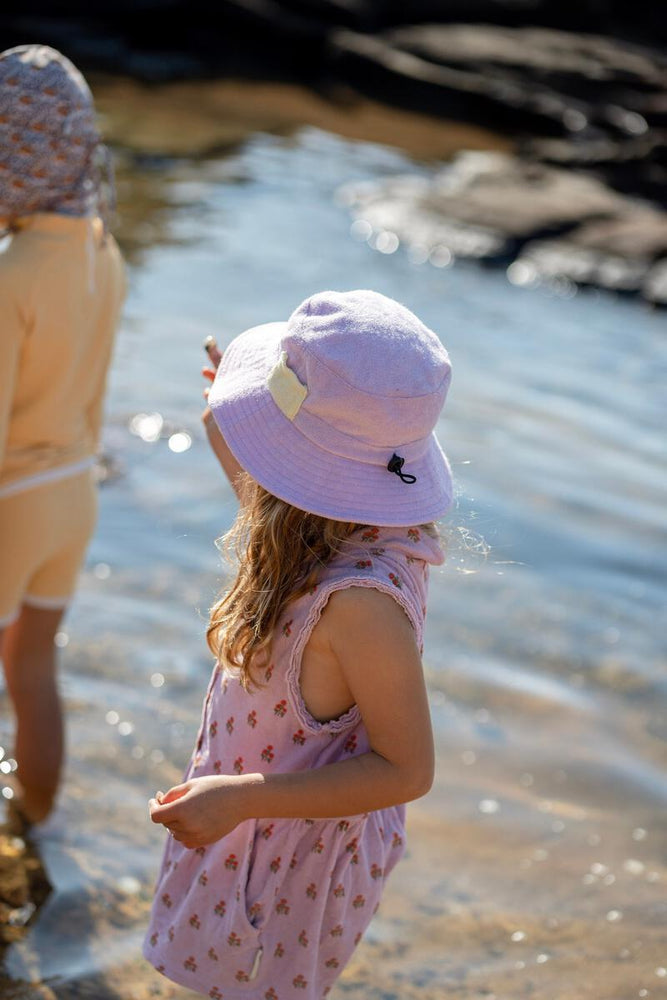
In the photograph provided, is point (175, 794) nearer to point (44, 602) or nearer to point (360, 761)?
point (360, 761)

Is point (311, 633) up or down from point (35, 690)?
up

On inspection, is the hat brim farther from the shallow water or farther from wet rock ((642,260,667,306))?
wet rock ((642,260,667,306))

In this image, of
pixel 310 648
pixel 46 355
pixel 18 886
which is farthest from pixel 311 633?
pixel 18 886

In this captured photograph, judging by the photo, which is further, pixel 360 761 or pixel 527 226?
pixel 527 226

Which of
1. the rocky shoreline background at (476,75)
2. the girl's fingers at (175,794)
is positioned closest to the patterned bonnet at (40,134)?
the girl's fingers at (175,794)

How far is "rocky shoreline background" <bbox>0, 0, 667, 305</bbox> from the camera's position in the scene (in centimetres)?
1080

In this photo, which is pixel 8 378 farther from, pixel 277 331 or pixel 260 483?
pixel 260 483

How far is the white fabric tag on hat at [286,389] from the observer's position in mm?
1873

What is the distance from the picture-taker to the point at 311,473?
6.18 feet

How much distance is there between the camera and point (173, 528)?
526 centimetres

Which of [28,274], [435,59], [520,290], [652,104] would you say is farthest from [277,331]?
[435,59]

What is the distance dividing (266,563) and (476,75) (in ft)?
49.4

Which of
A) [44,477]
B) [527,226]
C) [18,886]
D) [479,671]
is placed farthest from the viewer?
[527,226]

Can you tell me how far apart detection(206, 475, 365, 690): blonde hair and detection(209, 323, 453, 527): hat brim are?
7cm
